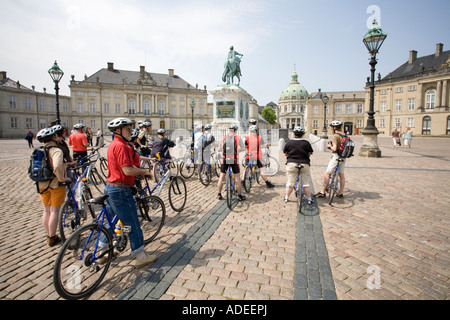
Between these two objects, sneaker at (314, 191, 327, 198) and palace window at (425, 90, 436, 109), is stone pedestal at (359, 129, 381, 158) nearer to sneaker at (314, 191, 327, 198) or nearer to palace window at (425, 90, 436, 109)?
sneaker at (314, 191, 327, 198)

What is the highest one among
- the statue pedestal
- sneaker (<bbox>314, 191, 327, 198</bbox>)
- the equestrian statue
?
the equestrian statue

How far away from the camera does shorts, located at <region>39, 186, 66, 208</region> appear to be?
4039mm

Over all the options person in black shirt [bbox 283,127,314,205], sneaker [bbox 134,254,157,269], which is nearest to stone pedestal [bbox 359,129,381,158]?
person in black shirt [bbox 283,127,314,205]

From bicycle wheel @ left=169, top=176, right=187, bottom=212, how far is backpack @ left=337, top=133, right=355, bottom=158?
13.6ft

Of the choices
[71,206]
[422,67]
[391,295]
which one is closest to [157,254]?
[71,206]

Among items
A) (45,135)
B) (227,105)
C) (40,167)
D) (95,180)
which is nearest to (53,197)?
(40,167)

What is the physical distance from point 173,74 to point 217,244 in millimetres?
69823

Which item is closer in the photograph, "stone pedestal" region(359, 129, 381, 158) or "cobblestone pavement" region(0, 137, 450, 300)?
"cobblestone pavement" region(0, 137, 450, 300)

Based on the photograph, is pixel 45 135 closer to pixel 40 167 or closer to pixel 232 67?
pixel 40 167

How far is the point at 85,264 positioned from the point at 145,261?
80 cm

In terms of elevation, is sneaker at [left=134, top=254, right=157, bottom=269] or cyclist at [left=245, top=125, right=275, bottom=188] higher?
cyclist at [left=245, top=125, right=275, bottom=188]

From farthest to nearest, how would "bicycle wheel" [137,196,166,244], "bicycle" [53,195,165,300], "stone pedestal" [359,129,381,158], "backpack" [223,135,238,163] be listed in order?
"stone pedestal" [359,129,381,158], "backpack" [223,135,238,163], "bicycle wheel" [137,196,166,244], "bicycle" [53,195,165,300]

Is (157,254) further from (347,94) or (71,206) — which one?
(347,94)
